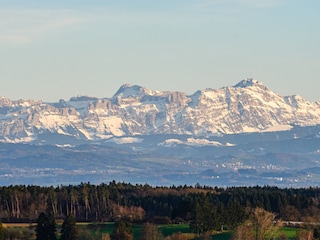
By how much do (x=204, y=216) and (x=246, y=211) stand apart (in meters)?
8.48

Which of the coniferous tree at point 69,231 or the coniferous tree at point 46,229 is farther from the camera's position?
the coniferous tree at point 46,229

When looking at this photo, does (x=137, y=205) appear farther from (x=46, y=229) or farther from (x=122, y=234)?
(x=122, y=234)

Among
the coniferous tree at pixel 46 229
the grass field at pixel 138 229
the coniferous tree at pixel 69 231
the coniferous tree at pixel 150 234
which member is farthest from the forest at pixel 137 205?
the coniferous tree at pixel 46 229

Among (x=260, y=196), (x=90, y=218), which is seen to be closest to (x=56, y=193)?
(x=90, y=218)

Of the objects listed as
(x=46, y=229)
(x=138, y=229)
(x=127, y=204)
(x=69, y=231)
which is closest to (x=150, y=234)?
(x=69, y=231)

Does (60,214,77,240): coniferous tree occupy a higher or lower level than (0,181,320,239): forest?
lower

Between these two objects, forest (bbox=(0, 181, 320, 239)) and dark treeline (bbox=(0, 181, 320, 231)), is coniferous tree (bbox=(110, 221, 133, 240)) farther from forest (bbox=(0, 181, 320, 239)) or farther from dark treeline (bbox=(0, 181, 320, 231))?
dark treeline (bbox=(0, 181, 320, 231))

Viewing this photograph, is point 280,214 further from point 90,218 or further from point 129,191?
point 129,191

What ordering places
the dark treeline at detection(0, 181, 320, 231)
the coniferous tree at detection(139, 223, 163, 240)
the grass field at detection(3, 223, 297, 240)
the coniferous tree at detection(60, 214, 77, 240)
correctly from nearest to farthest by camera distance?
the coniferous tree at detection(139, 223, 163, 240) → the coniferous tree at detection(60, 214, 77, 240) → the grass field at detection(3, 223, 297, 240) → the dark treeline at detection(0, 181, 320, 231)

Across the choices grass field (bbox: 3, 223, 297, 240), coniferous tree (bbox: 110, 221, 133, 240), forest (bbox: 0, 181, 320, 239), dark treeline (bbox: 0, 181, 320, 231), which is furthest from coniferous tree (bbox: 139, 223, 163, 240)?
dark treeline (bbox: 0, 181, 320, 231)

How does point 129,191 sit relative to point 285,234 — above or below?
above

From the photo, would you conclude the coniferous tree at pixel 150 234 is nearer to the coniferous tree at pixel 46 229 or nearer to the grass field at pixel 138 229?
the grass field at pixel 138 229

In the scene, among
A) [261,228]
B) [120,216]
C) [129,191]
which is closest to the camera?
[261,228]

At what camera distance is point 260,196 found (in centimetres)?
16050
